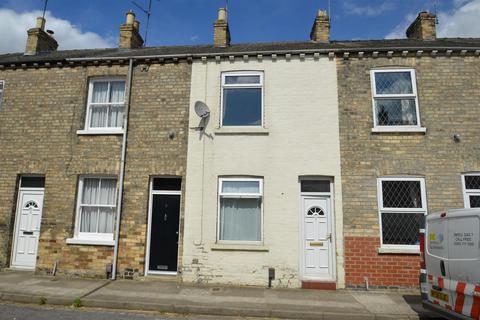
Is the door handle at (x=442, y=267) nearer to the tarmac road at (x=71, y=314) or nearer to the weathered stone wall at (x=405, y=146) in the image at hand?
the weathered stone wall at (x=405, y=146)

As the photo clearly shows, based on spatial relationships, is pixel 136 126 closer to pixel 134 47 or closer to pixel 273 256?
pixel 134 47

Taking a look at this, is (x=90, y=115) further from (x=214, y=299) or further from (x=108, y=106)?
(x=214, y=299)

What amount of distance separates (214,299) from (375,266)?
13.3 feet

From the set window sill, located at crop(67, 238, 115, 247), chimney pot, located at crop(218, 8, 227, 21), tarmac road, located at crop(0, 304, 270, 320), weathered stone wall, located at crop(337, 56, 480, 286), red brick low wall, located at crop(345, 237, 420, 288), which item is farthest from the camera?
chimney pot, located at crop(218, 8, 227, 21)

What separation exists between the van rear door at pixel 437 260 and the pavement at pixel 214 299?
3.42 ft

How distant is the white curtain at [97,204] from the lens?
9.89 meters

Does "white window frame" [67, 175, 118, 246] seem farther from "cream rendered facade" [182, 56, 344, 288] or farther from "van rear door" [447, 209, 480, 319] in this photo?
"van rear door" [447, 209, 480, 319]

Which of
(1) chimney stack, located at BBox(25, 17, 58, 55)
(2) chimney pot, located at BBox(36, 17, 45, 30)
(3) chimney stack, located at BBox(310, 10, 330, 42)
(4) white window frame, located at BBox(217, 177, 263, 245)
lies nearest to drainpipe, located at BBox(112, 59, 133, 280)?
(4) white window frame, located at BBox(217, 177, 263, 245)

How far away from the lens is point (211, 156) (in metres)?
9.66

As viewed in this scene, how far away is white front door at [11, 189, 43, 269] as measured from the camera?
1002 cm

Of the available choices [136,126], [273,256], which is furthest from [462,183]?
[136,126]

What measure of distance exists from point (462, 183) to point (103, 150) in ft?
31.4

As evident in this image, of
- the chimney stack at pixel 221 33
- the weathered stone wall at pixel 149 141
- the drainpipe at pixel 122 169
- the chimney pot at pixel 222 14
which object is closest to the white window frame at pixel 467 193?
the weathered stone wall at pixel 149 141

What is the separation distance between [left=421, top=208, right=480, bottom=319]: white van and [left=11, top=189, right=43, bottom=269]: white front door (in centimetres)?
980
